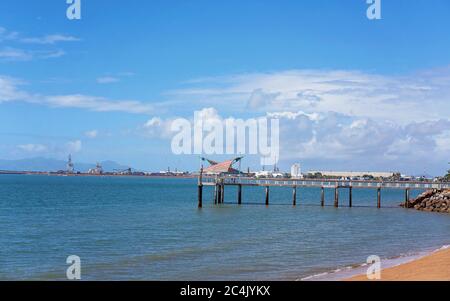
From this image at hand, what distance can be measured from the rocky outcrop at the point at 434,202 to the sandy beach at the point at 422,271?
37.3 m

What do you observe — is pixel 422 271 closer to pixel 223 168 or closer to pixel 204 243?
pixel 204 243

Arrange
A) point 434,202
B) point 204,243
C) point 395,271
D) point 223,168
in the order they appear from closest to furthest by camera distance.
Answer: point 395,271 < point 204,243 < point 434,202 < point 223,168

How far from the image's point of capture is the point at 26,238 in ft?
108

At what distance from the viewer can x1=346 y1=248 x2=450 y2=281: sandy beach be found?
1745cm

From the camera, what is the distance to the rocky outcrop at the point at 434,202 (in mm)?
57006

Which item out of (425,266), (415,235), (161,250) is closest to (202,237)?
(161,250)

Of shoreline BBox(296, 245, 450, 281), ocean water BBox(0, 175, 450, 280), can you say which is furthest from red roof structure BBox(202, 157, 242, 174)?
shoreline BBox(296, 245, 450, 281)

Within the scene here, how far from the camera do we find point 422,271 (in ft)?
61.2

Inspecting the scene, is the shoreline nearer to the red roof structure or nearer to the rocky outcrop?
the rocky outcrop

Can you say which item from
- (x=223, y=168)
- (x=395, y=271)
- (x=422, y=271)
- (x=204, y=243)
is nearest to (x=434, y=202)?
→ (x=223, y=168)

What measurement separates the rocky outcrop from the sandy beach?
3734cm

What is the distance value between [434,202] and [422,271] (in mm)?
43314
